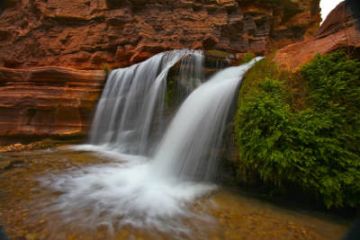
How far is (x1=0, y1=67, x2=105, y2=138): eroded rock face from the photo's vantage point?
805cm

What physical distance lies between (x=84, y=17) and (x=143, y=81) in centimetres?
758

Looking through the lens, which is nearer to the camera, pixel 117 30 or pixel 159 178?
pixel 159 178

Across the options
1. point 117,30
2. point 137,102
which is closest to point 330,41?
point 137,102

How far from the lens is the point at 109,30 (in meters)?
12.7

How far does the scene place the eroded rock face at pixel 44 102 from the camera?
8055 mm

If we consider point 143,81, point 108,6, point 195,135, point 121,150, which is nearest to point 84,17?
point 108,6

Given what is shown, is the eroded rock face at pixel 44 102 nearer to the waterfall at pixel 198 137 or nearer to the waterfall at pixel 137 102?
the waterfall at pixel 137 102

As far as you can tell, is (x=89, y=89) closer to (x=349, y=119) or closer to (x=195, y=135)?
(x=195, y=135)

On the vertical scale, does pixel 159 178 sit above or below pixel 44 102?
below

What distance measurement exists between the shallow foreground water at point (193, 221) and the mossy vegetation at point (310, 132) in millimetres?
361

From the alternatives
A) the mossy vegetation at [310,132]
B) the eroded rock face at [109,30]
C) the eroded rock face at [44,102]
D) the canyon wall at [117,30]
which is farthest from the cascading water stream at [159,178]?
the eroded rock face at [109,30]

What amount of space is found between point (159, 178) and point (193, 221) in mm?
1733

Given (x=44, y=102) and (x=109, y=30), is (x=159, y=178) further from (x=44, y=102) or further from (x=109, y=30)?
(x=109, y=30)

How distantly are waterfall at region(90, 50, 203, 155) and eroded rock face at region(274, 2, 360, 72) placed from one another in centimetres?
329
